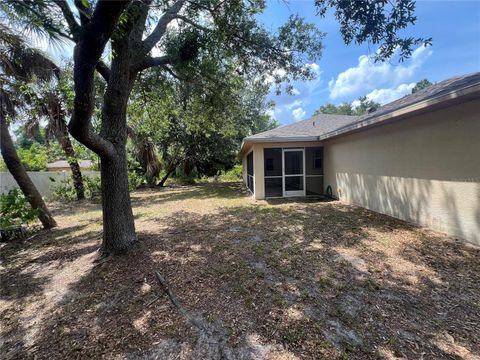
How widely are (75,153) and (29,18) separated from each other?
1082cm

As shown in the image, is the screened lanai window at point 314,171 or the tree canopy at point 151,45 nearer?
the tree canopy at point 151,45

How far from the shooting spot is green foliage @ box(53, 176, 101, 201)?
12.9 m

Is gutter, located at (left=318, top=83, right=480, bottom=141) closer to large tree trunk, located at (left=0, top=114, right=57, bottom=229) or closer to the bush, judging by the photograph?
large tree trunk, located at (left=0, top=114, right=57, bottom=229)

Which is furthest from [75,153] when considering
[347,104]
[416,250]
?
[347,104]

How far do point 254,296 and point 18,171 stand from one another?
23.2ft

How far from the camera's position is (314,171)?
11695 mm

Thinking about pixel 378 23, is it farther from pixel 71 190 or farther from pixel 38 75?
pixel 71 190

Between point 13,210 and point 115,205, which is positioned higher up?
point 115,205

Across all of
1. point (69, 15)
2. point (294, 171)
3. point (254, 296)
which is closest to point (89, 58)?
point (69, 15)

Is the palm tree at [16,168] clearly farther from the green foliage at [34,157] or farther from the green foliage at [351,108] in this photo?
the green foliage at [351,108]

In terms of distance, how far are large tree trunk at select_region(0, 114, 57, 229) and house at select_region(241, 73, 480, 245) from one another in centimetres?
718

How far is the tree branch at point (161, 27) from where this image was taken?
508 centimetres

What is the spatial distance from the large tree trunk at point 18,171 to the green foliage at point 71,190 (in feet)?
21.8

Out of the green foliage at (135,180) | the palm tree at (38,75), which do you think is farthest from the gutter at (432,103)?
the green foliage at (135,180)
